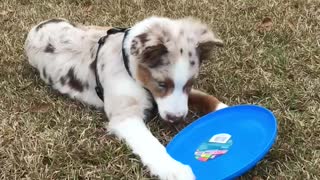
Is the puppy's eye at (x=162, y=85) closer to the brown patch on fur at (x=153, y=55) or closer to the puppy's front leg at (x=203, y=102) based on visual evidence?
the brown patch on fur at (x=153, y=55)

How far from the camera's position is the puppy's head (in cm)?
424

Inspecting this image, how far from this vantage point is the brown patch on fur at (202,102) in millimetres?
4829

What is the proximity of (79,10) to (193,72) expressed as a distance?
309 centimetres

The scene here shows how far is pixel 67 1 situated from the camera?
7.23 metres

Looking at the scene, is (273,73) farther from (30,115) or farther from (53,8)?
(53,8)

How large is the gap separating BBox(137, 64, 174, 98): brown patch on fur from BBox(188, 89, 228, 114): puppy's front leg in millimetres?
557

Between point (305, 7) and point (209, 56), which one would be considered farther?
point (305, 7)

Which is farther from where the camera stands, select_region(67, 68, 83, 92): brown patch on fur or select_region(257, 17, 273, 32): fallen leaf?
select_region(257, 17, 273, 32): fallen leaf

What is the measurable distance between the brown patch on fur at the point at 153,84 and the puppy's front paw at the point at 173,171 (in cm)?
59

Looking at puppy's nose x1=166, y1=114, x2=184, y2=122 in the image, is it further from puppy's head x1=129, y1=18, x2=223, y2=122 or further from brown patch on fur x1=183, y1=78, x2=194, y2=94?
brown patch on fur x1=183, y1=78, x2=194, y2=94

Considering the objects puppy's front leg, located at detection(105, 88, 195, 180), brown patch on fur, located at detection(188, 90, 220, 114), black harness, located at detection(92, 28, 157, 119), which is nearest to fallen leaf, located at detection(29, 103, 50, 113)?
black harness, located at detection(92, 28, 157, 119)

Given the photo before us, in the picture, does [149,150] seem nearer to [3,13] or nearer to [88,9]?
[88,9]

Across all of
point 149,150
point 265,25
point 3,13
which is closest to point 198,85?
point 149,150

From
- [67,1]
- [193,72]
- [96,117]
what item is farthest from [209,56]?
[67,1]
